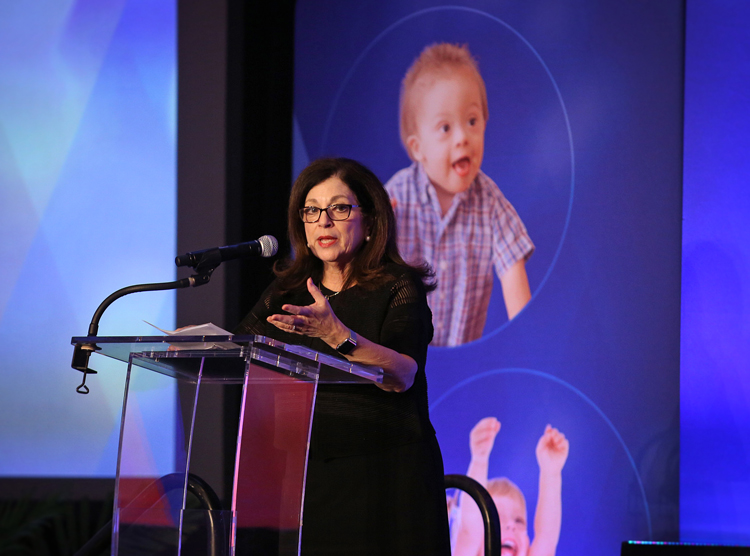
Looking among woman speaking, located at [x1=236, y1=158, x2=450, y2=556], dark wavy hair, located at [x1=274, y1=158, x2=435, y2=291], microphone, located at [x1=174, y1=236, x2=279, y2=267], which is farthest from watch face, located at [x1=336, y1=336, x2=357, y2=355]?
dark wavy hair, located at [x1=274, y1=158, x2=435, y2=291]

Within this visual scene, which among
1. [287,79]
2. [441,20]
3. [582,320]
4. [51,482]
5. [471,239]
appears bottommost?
[51,482]

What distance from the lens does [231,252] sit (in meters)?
1.55

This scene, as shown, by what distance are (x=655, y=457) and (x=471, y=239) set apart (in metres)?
1.27

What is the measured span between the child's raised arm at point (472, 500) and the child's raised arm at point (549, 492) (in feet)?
0.75

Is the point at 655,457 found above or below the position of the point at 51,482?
above

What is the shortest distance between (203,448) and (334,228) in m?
0.72

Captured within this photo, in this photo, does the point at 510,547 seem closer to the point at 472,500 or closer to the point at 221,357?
the point at 472,500

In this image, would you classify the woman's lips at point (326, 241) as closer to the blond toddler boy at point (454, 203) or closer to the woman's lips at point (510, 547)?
the blond toddler boy at point (454, 203)

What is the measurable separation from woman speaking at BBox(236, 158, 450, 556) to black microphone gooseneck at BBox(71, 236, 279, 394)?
263mm

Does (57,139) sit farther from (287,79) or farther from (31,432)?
(31,432)

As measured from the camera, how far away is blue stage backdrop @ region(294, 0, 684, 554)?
3.19 metres

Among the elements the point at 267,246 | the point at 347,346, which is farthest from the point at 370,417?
the point at 267,246

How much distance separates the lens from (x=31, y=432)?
11.4 feet

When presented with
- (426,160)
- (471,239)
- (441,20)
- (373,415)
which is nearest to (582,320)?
(471,239)
